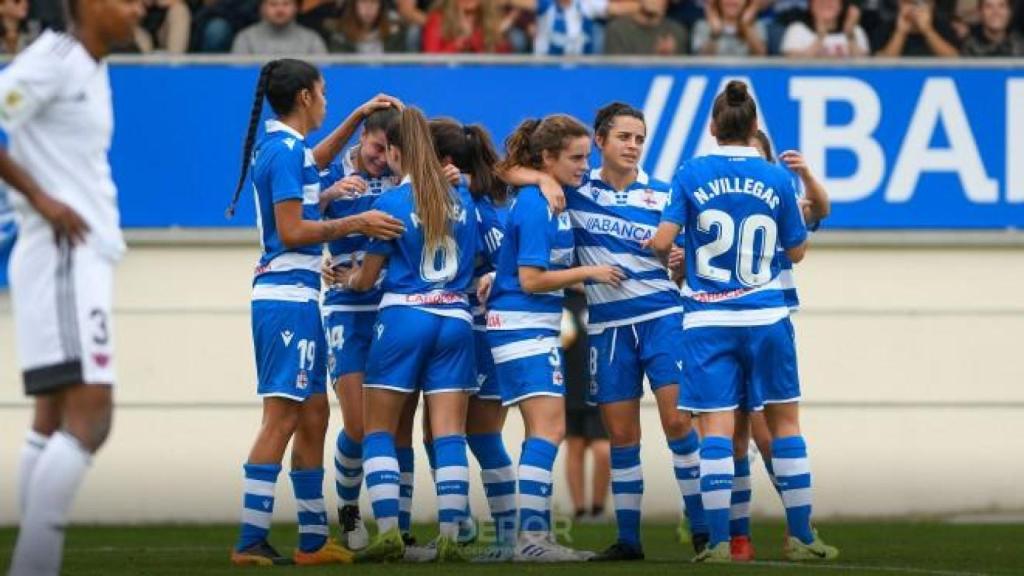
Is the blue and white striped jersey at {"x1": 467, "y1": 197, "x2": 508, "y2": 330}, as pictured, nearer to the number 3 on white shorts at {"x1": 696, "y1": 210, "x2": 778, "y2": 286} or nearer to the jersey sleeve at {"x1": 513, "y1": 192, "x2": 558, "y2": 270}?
the jersey sleeve at {"x1": 513, "y1": 192, "x2": 558, "y2": 270}

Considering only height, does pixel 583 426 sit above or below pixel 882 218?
below

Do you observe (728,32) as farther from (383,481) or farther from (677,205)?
(383,481)

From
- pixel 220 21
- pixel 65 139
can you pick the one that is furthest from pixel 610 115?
pixel 220 21

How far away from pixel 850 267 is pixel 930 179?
2.65 ft

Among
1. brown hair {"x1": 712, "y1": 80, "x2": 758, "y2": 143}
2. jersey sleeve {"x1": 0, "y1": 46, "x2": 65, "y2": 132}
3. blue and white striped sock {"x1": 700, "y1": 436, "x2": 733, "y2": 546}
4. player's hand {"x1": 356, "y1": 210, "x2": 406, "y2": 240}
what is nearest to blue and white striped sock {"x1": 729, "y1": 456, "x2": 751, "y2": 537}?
blue and white striped sock {"x1": 700, "y1": 436, "x2": 733, "y2": 546}

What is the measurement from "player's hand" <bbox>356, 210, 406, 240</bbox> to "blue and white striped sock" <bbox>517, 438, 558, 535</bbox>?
1122 millimetres

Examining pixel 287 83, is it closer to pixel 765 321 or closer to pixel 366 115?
pixel 366 115

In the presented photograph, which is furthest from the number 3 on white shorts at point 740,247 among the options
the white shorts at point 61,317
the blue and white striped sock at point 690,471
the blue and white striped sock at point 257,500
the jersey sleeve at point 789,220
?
the white shorts at point 61,317

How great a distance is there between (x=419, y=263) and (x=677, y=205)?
46.8 inches

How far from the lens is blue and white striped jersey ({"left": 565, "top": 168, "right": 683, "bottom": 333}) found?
1015 cm

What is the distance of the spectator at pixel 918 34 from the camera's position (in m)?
15.4

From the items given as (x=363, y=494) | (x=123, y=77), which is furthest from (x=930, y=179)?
(x=123, y=77)

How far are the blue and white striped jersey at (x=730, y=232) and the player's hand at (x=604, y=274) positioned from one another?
34 centimetres

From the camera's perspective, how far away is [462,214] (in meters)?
9.92
